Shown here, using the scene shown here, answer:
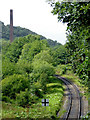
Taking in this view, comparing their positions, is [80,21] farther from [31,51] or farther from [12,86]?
[31,51]

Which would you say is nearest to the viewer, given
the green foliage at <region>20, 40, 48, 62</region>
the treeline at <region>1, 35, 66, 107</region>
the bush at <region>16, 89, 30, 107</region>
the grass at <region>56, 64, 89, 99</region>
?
the grass at <region>56, 64, 89, 99</region>

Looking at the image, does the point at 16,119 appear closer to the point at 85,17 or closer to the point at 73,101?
the point at 73,101

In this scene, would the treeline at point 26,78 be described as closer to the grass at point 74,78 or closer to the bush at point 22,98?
the bush at point 22,98

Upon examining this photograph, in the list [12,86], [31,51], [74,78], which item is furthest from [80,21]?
[31,51]

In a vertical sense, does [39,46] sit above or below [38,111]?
above

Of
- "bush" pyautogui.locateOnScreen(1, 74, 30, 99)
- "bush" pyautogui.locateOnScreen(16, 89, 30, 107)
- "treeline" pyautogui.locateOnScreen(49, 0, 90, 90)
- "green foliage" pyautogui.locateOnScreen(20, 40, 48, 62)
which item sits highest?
"green foliage" pyautogui.locateOnScreen(20, 40, 48, 62)

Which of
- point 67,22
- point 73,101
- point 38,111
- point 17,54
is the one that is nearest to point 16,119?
point 38,111

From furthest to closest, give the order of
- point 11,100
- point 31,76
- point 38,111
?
point 31,76 → point 11,100 → point 38,111

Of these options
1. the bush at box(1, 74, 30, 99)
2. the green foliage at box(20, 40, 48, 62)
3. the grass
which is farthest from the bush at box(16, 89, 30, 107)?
the green foliage at box(20, 40, 48, 62)

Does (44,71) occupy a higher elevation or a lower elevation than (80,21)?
lower

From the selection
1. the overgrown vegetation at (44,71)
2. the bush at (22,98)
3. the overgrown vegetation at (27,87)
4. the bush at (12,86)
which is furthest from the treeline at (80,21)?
the bush at (12,86)

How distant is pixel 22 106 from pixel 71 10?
49.9ft

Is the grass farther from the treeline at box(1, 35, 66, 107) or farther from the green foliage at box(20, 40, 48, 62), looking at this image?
the green foliage at box(20, 40, 48, 62)

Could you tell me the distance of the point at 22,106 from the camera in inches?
682
